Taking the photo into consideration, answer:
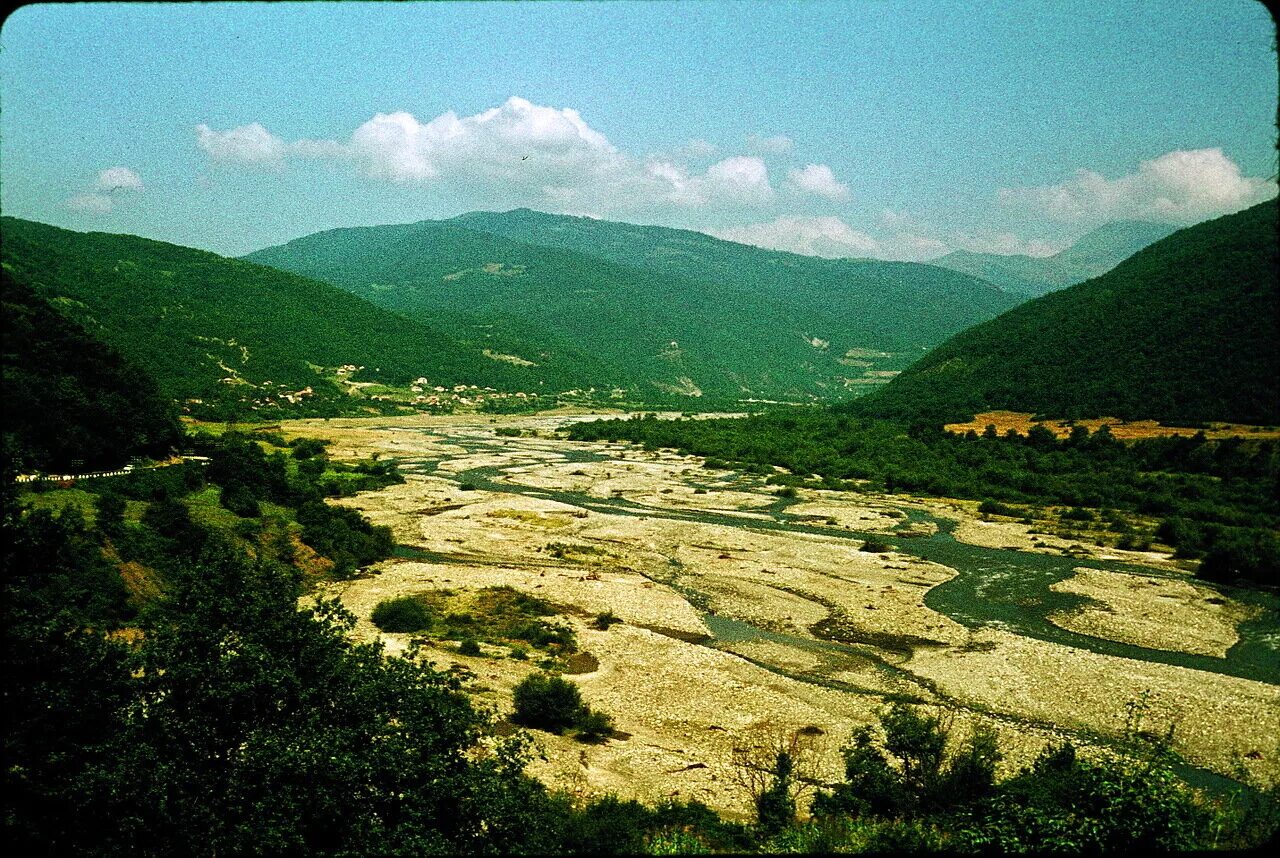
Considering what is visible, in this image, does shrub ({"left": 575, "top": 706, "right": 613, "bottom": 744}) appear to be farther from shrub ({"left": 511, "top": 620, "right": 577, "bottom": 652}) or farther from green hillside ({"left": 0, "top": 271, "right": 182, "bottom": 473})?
green hillside ({"left": 0, "top": 271, "right": 182, "bottom": 473})

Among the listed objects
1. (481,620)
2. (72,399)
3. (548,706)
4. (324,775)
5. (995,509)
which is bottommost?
(481,620)

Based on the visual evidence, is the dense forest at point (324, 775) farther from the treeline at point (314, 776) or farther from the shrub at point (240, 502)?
the shrub at point (240, 502)

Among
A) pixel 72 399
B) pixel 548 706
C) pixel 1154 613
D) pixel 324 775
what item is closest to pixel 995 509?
pixel 1154 613

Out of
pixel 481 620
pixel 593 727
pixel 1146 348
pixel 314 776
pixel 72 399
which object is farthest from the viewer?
pixel 1146 348

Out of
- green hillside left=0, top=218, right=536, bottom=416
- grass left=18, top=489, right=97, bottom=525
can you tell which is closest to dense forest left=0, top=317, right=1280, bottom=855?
grass left=18, top=489, right=97, bottom=525

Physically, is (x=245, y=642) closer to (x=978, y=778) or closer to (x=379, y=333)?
(x=978, y=778)

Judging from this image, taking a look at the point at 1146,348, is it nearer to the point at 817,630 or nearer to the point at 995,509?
the point at 995,509

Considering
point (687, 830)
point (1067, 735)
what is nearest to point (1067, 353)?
point (1067, 735)
